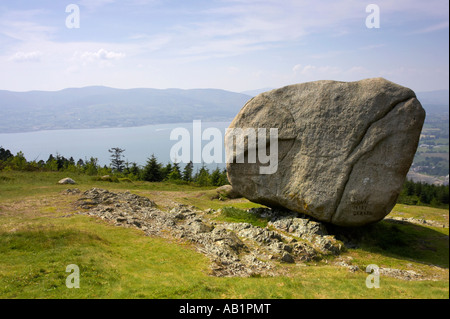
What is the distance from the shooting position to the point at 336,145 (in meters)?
20.9

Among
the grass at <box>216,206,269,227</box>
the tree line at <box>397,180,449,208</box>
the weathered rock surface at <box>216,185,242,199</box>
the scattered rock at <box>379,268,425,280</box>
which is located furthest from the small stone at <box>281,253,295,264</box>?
the tree line at <box>397,180,449,208</box>

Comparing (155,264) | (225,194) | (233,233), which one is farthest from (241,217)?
(225,194)

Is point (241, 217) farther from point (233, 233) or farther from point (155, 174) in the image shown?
point (155, 174)

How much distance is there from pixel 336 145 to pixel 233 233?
390 inches

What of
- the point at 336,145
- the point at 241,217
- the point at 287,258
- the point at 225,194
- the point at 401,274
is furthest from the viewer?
the point at 225,194

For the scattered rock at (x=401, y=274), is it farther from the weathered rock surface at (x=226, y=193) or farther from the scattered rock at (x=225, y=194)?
the weathered rock surface at (x=226, y=193)

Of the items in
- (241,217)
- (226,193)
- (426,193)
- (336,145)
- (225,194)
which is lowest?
(426,193)

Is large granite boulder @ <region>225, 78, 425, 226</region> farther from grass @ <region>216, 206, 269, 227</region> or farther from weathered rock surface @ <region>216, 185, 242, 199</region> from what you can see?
weathered rock surface @ <region>216, 185, 242, 199</region>

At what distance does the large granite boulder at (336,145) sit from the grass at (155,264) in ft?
11.8

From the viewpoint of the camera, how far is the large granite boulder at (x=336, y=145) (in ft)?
65.0

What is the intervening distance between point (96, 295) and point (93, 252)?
529 centimetres

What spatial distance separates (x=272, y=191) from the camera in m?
23.7

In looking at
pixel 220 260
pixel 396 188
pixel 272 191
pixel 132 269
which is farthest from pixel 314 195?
pixel 132 269

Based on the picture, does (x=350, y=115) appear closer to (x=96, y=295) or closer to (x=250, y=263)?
(x=250, y=263)
